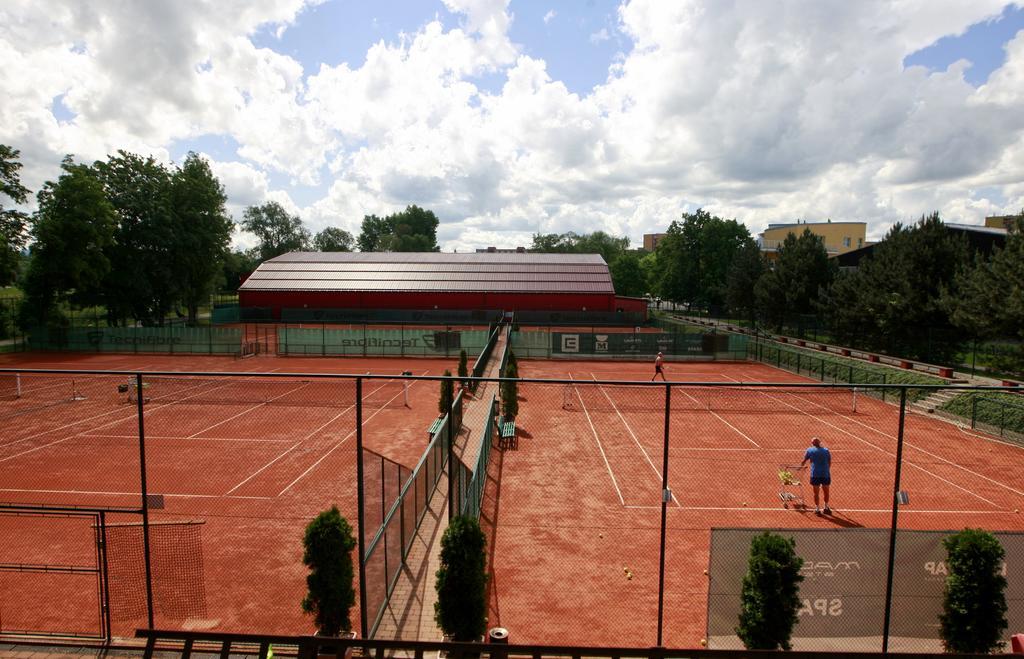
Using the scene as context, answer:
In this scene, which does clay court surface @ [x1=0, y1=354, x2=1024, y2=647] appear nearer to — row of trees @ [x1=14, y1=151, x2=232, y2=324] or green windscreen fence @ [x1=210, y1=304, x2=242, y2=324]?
row of trees @ [x1=14, y1=151, x2=232, y2=324]

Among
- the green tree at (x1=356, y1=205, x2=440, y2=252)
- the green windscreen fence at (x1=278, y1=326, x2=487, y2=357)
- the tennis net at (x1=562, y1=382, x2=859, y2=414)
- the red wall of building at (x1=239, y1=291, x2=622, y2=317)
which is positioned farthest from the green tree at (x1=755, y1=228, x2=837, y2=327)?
the green tree at (x1=356, y1=205, x2=440, y2=252)

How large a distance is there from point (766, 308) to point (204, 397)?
41.1m

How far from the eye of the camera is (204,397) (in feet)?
79.6

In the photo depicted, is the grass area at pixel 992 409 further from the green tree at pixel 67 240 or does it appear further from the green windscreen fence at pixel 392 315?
the green tree at pixel 67 240

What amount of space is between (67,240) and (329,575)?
42555mm

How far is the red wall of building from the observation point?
56.2 m

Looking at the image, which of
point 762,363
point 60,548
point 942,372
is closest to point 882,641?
point 60,548

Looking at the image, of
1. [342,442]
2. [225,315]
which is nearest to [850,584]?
[342,442]

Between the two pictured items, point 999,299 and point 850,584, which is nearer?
point 850,584

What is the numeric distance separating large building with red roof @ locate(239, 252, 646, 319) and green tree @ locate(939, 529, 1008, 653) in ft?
155

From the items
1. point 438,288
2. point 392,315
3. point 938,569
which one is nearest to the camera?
point 938,569

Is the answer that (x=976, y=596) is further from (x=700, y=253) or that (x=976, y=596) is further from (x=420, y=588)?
(x=700, y=253)

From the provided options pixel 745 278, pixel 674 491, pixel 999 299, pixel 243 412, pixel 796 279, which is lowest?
pixel 674 491

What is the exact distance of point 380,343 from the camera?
37.8m
